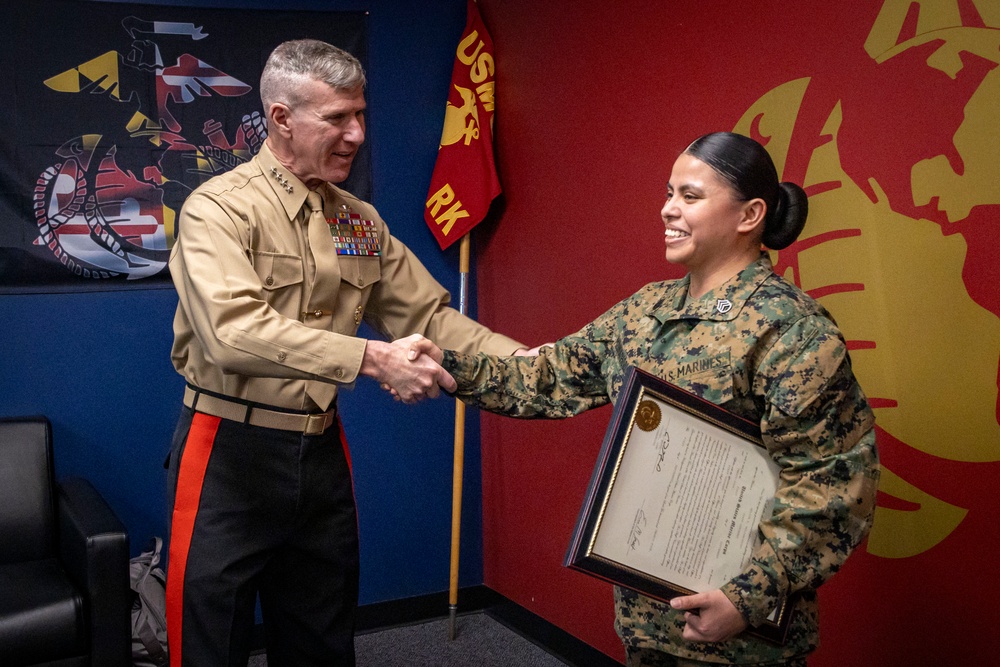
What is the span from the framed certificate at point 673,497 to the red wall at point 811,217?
2.18 feet

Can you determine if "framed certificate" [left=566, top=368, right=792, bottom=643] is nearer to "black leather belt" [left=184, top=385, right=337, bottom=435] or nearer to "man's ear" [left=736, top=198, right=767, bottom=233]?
"man's ear" [left=736, top=198, right=767, bottom=233]

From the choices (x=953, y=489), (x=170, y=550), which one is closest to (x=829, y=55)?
(x=953, y=489)

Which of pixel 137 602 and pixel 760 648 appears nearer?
pixel 760 648

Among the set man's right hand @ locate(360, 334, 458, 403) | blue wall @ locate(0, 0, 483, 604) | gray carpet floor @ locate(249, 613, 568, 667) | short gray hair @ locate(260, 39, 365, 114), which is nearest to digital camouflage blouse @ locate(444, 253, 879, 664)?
man's right hand @ locate(360, 334, 458, 403)

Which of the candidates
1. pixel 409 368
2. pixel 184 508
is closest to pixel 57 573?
pixel 184 508

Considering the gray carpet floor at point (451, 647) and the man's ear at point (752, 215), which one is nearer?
the man's ear at point (752, 215)

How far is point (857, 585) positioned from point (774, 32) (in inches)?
54.3

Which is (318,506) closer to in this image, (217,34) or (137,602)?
(137,602)

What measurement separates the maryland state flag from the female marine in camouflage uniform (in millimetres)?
1853

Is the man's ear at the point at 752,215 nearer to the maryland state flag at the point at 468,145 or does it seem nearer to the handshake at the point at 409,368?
the handshake at the point at 409,368

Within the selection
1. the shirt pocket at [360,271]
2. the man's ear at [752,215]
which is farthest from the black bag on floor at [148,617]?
the man's ear at [752,215]

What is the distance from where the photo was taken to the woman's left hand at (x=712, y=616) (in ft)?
5.04

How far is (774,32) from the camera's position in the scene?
96.1 inches

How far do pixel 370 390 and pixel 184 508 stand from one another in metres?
1.70
